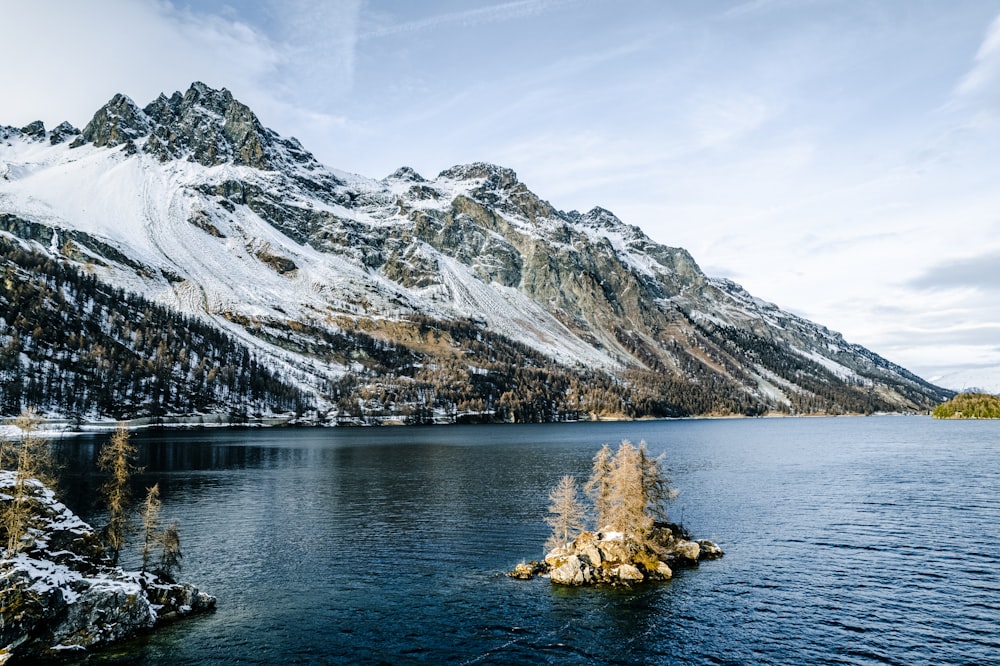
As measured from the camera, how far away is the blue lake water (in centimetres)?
3756

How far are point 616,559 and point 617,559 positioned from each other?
0.30 ft

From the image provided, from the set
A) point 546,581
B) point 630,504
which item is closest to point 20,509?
point 546,581

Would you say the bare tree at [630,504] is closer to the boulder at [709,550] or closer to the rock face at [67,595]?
the boulder at [709,550]

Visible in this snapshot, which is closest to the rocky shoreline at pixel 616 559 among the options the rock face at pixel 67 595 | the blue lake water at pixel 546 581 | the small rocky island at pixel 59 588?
the blue lake water at pixel 546 581

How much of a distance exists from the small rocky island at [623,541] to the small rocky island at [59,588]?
28839 mm

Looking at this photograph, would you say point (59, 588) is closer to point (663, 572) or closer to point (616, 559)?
point (616, 559)

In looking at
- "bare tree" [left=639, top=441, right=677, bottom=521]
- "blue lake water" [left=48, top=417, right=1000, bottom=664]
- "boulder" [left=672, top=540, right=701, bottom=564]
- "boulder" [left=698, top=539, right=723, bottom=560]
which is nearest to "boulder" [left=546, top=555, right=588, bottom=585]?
→ "blue lake water" [left=48, top=417, right=1000, bottom=664]

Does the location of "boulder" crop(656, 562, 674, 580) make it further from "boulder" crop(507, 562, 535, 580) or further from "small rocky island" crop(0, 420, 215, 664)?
"small rocky island" crop(0, 420, 215, 664)

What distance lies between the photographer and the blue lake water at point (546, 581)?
3756cm

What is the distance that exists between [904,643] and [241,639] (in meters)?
44.3

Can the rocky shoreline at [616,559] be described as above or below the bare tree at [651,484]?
below

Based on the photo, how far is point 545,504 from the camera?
85.1 meters

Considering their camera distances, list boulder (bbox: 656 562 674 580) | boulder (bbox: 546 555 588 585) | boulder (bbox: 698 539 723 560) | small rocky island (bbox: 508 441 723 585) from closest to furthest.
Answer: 1. boulder (bbox: 546 555 588 585)
2. small rocky island (bbox: 508 441 723 585)
3. boulder (bbox: 656 562 674 580)
4. boulder (bbox: 698 539 723 560)

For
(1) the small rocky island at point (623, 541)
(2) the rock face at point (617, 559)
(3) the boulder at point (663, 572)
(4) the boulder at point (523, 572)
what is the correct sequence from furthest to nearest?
(4) the boulder at point (523, 572), (3) the boulder at point (663, 572), (1) the small rocky island at point (623, 541), (2) the rock face at point (617, 559)
